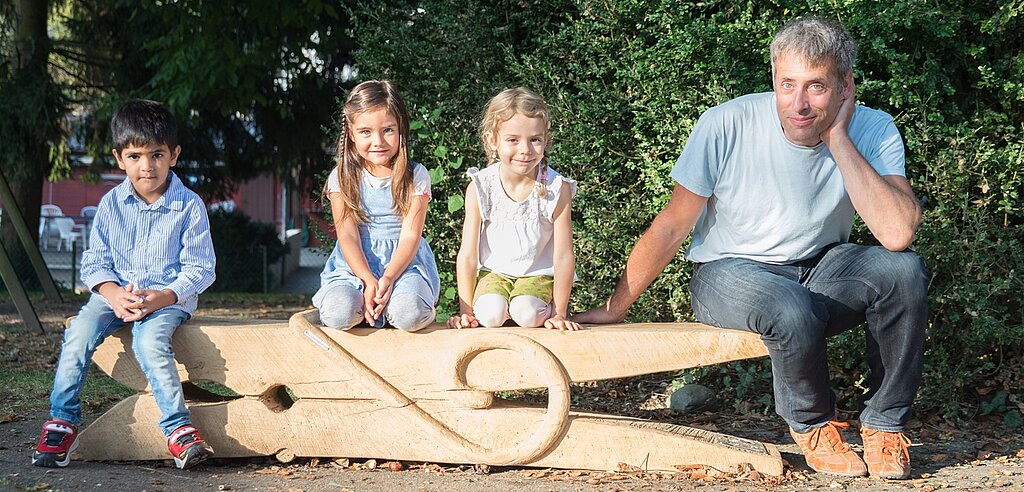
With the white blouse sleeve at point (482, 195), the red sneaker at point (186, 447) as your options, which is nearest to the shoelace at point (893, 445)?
the white blouse sleeve at point (482, 195)

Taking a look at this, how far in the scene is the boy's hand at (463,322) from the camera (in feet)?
12.8

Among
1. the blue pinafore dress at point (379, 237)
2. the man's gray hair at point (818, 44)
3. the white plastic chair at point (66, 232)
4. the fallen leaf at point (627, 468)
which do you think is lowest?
the white plastic chair at point (66, 232)

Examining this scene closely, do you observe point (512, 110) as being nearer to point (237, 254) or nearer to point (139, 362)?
point (139, 362)

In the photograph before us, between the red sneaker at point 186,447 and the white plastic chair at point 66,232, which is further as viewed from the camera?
the white plastic chair at point 66,232

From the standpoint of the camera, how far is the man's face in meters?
3.53

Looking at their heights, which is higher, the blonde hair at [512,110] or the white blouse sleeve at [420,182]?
the blonde hair at [512,110]

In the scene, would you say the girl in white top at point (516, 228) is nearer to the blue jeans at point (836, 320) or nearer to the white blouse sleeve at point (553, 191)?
the white blouse sleeve at point (553, 191)

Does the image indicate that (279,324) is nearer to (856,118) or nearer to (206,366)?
(206,366)

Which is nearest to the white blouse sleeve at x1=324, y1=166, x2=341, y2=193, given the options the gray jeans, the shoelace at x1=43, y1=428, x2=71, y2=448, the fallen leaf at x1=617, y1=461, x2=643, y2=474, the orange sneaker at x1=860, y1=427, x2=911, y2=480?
the gray jeans

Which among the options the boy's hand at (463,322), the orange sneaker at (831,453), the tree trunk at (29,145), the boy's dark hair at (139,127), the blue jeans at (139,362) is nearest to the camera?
the orange sneaker at (831,453)

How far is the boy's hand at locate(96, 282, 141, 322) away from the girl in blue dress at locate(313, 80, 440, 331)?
71 cm

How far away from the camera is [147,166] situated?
405 centimetres

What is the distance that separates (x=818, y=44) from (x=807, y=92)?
17 centimetres

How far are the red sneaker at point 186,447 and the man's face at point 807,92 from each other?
256cm
